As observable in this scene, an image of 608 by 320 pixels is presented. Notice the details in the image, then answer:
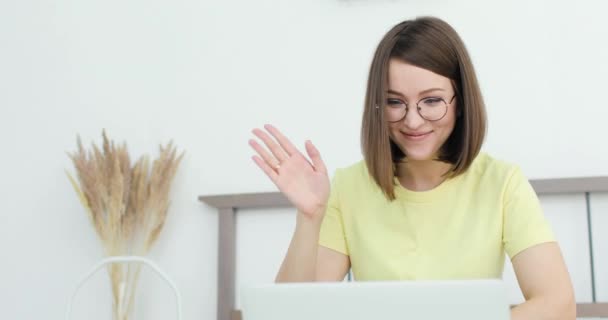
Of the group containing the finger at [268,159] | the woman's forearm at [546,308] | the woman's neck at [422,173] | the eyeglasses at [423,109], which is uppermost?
the eyeglasses at [423,109]

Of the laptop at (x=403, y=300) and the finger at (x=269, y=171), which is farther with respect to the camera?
the finger at (x=269, y=171)

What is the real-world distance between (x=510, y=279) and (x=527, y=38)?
654 mm

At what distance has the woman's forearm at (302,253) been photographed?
1377mm

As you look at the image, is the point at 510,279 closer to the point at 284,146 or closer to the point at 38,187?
the point at 284,146

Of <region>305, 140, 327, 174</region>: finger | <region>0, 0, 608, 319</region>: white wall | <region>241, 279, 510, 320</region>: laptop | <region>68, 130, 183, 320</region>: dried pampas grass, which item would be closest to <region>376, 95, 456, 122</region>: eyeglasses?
<region>305, 140, 327, 174</region>: finger

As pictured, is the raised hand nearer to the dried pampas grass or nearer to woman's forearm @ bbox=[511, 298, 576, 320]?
woman's forearm @ bbox=[511, 298, 576, 320]

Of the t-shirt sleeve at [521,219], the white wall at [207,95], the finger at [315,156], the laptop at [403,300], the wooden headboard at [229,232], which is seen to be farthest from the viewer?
the wooden headboard at [229,232]

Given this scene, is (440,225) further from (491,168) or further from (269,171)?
(269,171)

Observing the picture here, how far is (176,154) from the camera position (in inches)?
96.6

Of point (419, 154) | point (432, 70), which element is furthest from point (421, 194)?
point (432, 70)

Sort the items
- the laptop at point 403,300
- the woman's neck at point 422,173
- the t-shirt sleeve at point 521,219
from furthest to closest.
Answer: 1. the woman's neck at point 422,173
2. the t-shirt sleeve at point 521,219
3. the laptop at point 403,300

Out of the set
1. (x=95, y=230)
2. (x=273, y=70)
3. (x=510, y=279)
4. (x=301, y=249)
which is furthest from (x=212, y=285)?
(x=301, y=249)

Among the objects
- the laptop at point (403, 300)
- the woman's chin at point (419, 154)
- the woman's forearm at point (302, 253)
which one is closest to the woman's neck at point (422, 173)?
the woman's chin at point (419, 154)

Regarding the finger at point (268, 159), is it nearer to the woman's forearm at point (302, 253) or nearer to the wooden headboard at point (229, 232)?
the woman's forearm at point (302, 253)
